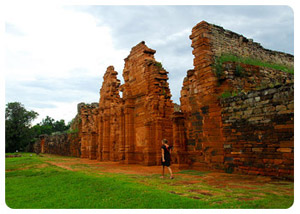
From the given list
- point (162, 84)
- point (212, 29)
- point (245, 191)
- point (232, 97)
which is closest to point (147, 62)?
point (162, 84)

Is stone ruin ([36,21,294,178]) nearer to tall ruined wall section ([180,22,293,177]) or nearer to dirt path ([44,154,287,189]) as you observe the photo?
tall ruined wall section ([180,22,293,177])

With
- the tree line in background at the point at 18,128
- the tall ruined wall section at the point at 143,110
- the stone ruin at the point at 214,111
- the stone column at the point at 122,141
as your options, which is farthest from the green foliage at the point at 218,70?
the tree line in background at the point at 18,128

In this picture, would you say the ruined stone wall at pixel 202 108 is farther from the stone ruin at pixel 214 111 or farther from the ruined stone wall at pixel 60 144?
the ruined stone wall at pixel 60 144

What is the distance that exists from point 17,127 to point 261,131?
44169 mm

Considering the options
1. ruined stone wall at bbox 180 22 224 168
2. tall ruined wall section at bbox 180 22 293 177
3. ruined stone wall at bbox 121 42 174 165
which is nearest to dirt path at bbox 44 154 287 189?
tall ruined wall section at bbox 180 22 293 177

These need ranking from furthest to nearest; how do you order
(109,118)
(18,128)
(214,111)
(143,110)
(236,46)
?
(18,128) → (109,118) → (143,110) → (236,46) → (214,111)

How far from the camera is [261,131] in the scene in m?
8.36

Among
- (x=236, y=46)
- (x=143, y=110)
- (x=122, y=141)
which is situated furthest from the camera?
(x=122, y=141)

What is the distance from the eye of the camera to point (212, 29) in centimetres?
1127

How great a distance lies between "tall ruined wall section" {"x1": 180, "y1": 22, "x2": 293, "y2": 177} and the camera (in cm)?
1016

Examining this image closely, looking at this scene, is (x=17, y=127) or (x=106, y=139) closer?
(x=106, y=139)

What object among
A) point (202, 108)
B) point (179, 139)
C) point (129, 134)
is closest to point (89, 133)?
point (129, 134)

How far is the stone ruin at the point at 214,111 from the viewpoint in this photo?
26.1 feet

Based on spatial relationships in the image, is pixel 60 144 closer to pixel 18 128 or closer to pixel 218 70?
pixel 18 128
